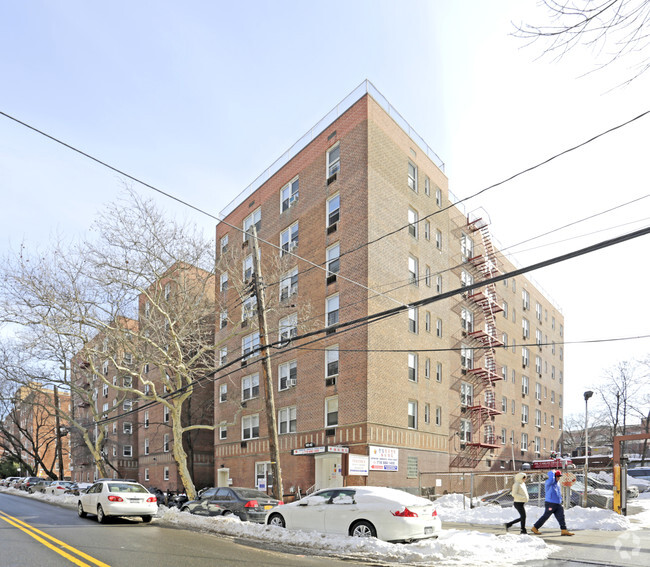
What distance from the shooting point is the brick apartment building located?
2683 cm

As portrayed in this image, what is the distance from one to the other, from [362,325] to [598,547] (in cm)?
1239

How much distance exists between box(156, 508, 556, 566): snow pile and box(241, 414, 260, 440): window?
63.4ft

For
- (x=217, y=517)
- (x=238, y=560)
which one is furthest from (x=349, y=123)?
(x=238, y=560)

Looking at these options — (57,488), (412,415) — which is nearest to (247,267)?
(412,415)

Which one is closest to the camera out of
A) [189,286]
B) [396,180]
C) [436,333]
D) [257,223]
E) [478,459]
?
[189,286]

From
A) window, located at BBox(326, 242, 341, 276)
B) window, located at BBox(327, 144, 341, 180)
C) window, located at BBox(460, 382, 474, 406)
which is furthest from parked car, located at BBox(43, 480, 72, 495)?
window, located at BBox(327, 144, 341, 180)

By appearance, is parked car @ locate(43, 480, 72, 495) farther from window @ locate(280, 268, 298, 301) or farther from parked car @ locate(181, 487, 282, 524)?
parked car @ locate(181, 487, 282, 524)

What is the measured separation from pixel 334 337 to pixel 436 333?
7258 millimetres

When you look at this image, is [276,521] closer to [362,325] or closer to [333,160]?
[362,325]

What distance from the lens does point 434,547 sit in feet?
37.3

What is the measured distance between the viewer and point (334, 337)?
28.2 meters

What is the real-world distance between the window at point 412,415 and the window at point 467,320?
8457 mm

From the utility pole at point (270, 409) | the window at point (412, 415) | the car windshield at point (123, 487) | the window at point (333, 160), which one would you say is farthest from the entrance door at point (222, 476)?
the window at point (333, 160)

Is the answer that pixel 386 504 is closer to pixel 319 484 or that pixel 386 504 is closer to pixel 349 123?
pixel 319 484
